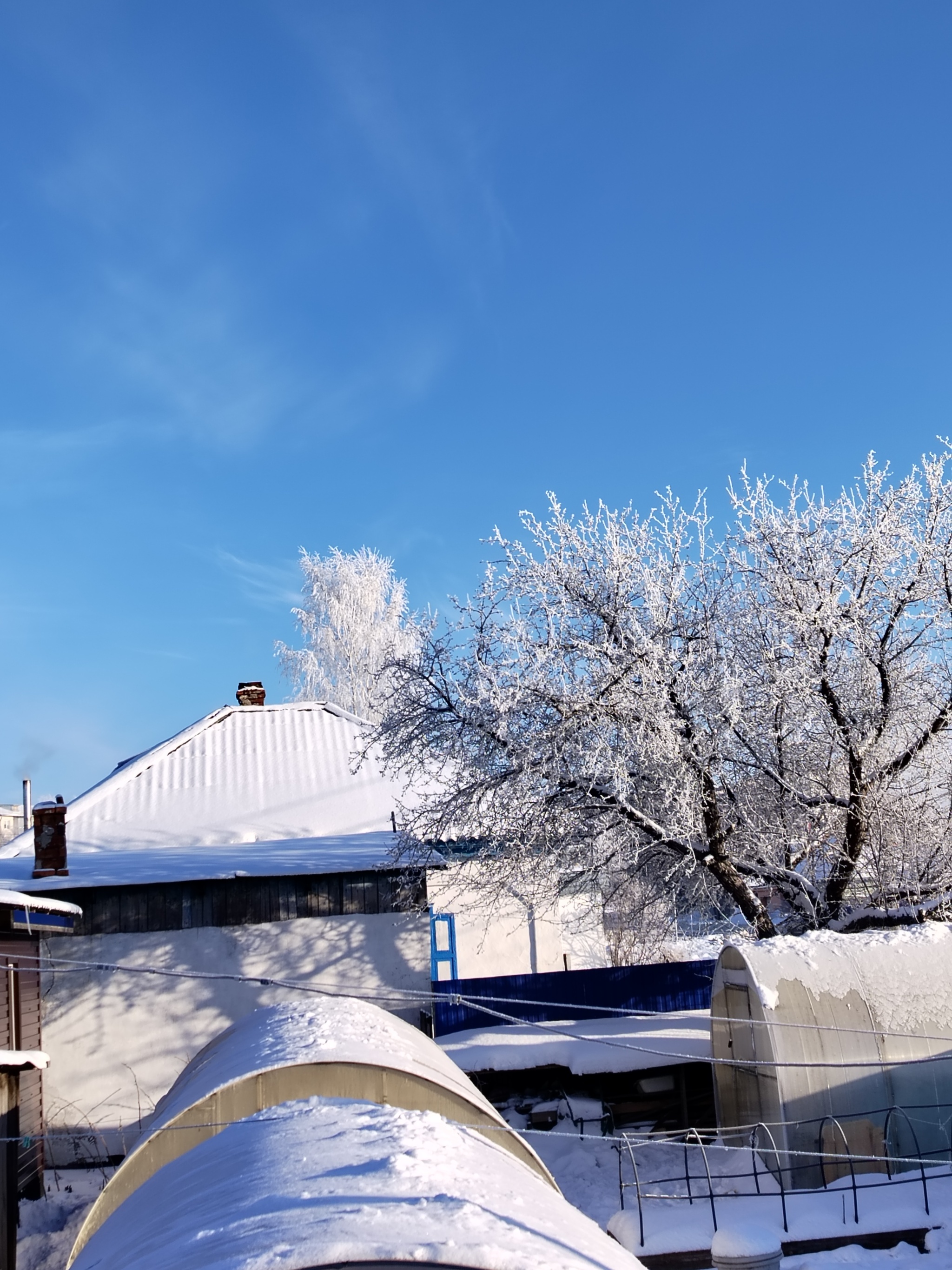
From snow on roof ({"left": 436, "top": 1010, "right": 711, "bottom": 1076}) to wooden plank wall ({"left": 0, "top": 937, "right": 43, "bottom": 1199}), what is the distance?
521 centimetres

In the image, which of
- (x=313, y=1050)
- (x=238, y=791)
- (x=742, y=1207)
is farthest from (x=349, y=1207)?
(x=238, y=791)

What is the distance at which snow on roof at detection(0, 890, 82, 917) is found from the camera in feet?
37.8

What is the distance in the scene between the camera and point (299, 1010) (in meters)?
8.04

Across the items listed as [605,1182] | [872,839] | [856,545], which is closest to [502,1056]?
[605,1182]

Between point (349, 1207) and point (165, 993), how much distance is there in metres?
13.3

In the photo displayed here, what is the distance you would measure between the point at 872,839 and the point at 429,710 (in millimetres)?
6166

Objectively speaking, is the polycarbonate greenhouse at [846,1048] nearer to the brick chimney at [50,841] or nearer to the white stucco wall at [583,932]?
the white stucco wall at [583,932]

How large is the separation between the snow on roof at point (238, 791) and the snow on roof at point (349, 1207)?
50.6ft

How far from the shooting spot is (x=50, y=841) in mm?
16188

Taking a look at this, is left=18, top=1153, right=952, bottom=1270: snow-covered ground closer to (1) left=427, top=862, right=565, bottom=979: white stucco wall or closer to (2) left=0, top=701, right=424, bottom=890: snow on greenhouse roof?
(1) left=427, top=862, right=565, bottom=979: white stucco wall

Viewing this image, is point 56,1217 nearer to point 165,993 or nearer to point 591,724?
point 165,993

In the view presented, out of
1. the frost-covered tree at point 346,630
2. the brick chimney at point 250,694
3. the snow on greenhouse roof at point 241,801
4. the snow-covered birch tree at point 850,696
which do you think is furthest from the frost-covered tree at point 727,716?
the frost-covered tree at point 346,630

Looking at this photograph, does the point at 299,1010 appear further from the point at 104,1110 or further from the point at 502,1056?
the point at 104,1110

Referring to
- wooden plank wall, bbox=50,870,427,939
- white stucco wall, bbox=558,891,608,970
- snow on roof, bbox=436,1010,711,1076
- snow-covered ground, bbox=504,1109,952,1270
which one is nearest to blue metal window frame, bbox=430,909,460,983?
wooden plank wall, bbox=50,870,427,939
